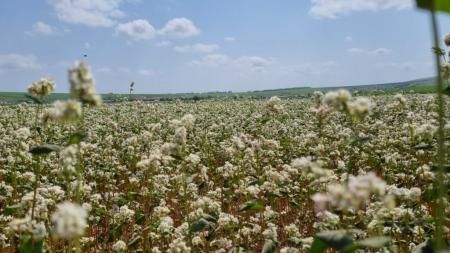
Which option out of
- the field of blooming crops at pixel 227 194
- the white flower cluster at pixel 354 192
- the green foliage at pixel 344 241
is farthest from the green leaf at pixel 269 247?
the white flower cluster at pixel 354 192

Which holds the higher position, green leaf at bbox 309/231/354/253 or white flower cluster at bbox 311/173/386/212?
white flower cluster at bbox 311/173/386/212

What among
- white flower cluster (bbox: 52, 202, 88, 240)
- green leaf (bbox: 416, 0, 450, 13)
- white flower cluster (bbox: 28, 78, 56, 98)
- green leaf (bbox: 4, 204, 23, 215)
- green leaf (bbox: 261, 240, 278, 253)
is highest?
white flower cluster (bbox: 28, 78, 56, 98)

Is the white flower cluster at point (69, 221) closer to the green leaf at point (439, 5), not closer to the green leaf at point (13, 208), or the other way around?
the green leaf at point (439, 5)

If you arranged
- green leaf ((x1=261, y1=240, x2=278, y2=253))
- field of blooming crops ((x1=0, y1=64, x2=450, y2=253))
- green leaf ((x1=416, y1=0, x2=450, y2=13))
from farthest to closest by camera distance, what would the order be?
green leaf ((x1=261, y1=240, x2=278, y2=253)) < field of blooming crops ((x1=0, y1=64, x2=450, y2=253)) < green leaf ((x1=416, y1=0, x2=450, y2=13))

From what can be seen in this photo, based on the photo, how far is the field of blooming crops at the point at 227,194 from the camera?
375 centimetres

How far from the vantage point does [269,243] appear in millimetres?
4945

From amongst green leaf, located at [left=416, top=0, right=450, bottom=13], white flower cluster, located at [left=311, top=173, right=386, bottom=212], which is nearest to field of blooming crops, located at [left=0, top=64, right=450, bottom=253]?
white flower cluster, located at [left=311, top=173, right=386, bottom=212]

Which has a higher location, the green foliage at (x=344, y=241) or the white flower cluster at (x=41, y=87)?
the white flower cluster at (x=41, y=87)

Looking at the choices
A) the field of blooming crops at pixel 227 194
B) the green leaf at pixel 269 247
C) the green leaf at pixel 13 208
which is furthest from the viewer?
the green leaf at pixel 13 208

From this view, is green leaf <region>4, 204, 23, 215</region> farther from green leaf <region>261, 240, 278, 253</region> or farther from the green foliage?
the green foliage

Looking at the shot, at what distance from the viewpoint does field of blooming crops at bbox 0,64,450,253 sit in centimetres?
375

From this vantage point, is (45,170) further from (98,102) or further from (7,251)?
(98,102)

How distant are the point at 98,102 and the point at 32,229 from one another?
136 cm

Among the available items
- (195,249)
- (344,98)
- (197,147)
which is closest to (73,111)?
(344,98)
